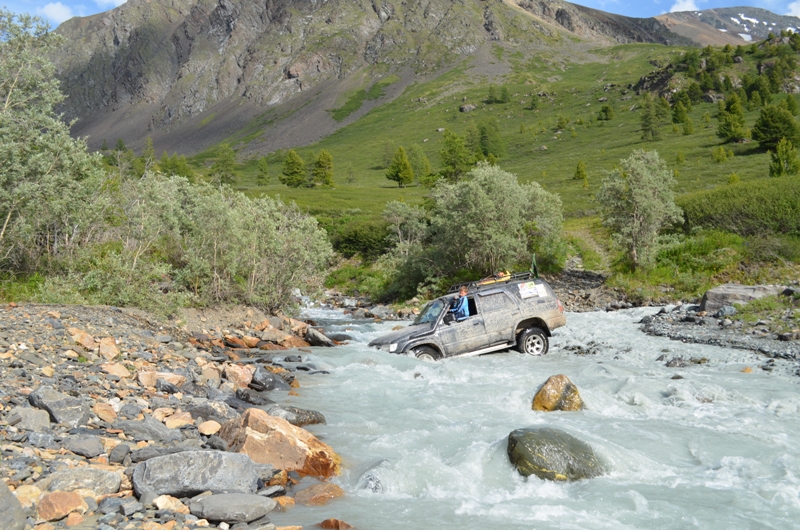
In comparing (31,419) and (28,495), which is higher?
(31,419)

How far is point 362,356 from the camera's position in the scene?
1588cm

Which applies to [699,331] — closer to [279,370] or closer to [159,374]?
[279,370]

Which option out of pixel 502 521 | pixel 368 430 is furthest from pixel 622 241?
pixel 502 521

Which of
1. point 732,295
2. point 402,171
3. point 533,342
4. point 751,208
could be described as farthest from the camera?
point 402,171

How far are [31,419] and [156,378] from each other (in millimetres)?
3622

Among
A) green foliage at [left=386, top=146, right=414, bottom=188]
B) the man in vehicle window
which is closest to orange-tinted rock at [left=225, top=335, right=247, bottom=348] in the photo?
the man in vehicle window

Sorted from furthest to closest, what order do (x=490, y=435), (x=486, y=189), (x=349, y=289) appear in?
(x=349, y=289) < (x=486, y=189) < (x=490, y=435)

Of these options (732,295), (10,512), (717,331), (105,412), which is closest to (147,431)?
(105,412)

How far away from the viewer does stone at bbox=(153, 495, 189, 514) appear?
5566 millimetres

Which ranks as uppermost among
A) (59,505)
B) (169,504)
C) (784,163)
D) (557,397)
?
(784,163)

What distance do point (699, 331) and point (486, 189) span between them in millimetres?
15363

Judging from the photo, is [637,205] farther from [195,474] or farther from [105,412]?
[195,474]

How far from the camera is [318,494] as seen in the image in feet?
22.1

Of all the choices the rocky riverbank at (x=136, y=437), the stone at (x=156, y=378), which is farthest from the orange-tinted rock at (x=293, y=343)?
the stone at (x=156, y=378)
